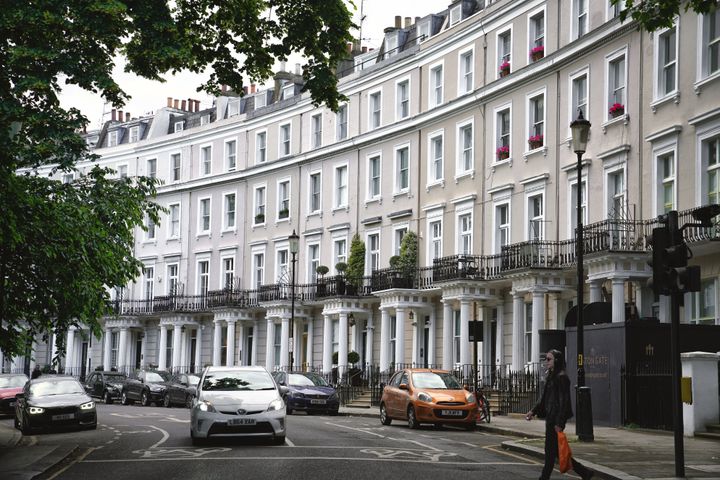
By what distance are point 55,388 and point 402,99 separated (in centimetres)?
2407

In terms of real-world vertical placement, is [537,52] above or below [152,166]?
below

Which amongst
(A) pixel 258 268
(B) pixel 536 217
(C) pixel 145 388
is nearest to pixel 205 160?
(A) pixel 258 268

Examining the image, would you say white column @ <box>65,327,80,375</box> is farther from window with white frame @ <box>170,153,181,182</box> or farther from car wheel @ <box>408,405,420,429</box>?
car wheel @ <box>408,405,420,429</box>

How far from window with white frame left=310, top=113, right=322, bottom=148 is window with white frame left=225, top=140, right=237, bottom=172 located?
743 cm

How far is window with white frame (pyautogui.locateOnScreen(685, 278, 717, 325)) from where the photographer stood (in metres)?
28.6

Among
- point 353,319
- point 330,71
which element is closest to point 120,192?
point 330,71

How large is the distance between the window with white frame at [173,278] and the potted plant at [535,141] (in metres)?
29.5

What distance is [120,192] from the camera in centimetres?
2245

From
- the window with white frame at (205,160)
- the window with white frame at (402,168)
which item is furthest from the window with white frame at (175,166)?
the window with white frame at (402,168)

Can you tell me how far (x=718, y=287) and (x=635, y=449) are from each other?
10591 millimetres

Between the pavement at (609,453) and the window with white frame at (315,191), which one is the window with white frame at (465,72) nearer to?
the window with white frame at (315,191)

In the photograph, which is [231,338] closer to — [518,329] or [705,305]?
[518,329]

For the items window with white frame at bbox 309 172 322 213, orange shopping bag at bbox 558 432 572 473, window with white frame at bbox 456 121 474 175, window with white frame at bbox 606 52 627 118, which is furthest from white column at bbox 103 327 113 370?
orange shopping bag at bbox 558 432 572 473

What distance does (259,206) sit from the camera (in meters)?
56.9
